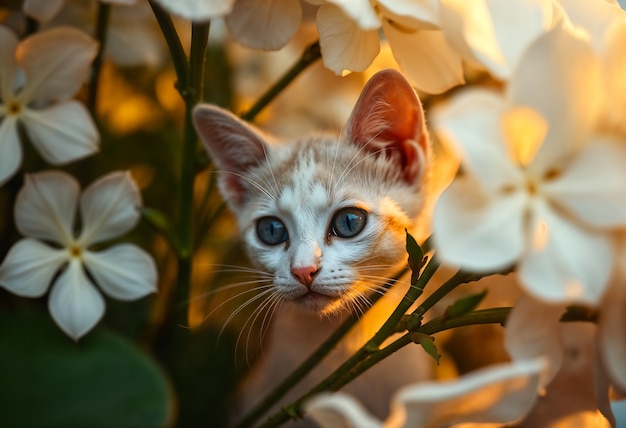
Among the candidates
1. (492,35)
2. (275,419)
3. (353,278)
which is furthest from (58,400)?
(492,35)

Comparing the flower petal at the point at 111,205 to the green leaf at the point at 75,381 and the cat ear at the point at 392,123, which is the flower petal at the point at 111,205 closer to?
the green leaf at the point at 75,381

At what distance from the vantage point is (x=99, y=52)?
0.59m

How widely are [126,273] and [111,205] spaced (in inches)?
2.2

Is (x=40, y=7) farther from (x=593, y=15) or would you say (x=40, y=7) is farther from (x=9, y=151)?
(x=593, y=15)

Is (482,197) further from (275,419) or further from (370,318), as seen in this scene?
(370,318)

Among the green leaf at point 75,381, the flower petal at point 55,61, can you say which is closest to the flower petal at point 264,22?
the flower petal at point 55,61

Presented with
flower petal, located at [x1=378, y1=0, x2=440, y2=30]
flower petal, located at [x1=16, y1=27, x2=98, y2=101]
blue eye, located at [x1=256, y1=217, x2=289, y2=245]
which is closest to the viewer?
flower petal, located at [x1=378, y1=0, x2=440, y2=30]

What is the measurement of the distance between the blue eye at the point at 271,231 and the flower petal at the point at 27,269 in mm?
200

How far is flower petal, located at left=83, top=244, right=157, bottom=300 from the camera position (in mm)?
509

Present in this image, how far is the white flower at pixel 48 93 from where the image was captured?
1.60ft

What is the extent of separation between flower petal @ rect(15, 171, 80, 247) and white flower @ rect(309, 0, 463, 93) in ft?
0.78

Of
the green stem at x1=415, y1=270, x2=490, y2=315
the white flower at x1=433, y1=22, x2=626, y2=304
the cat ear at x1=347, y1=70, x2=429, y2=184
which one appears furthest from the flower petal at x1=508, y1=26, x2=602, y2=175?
the cat ear at x1=347, y1=70, x2=429, y2=184

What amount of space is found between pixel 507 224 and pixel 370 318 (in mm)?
384

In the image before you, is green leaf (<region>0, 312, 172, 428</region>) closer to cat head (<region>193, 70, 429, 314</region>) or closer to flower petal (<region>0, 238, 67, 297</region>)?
flower petal (<region>0, 238, 67, 297</region>)
